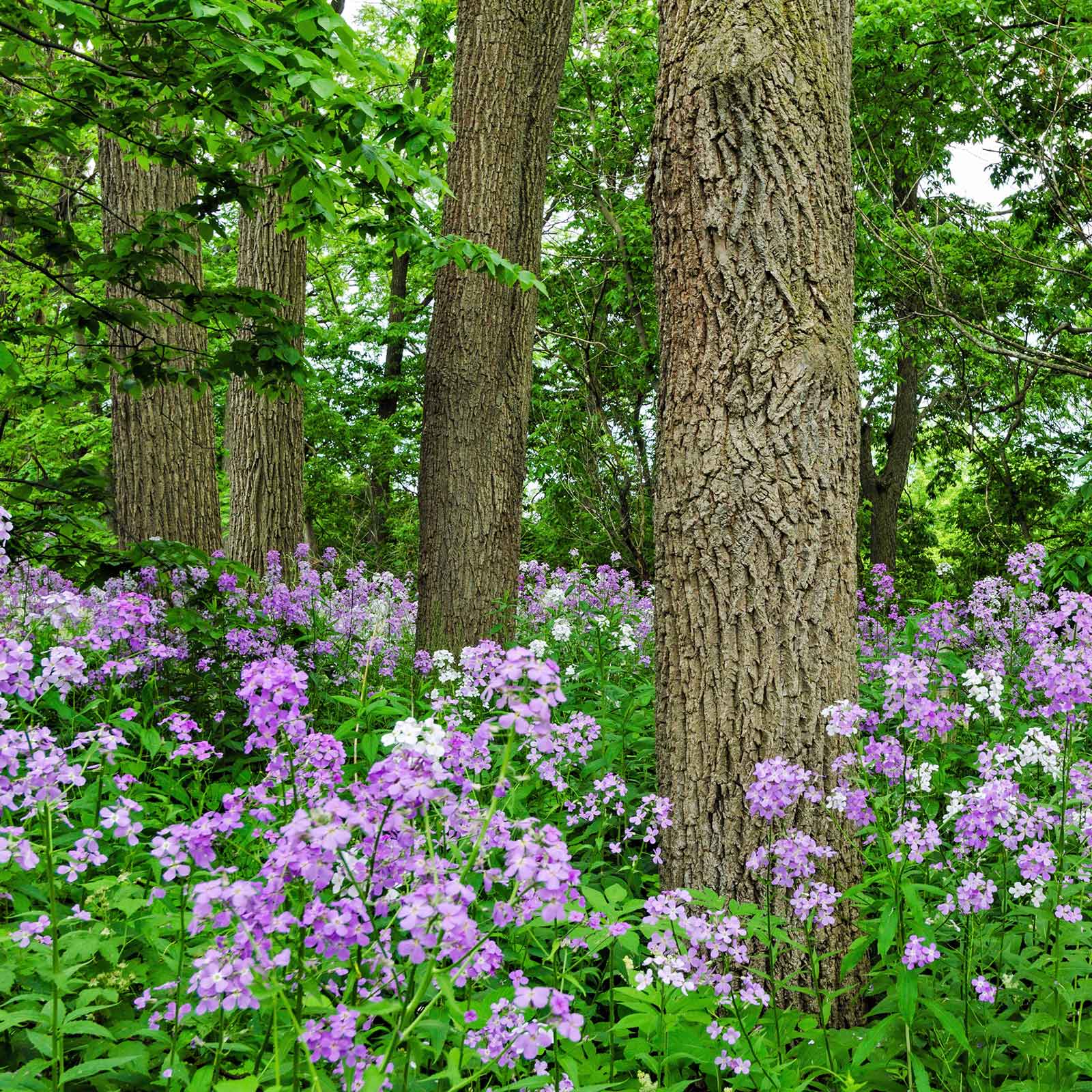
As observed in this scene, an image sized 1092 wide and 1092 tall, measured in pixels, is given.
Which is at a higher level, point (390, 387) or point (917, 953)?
point (390, 387)

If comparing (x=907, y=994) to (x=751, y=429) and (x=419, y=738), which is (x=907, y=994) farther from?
(x=751, y=429)

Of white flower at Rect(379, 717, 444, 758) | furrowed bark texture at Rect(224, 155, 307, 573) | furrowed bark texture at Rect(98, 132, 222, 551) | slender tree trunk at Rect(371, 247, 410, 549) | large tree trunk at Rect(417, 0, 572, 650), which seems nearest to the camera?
white flower at Rect(379, 717, 444, 758)

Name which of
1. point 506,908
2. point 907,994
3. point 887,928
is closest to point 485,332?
point 887,928

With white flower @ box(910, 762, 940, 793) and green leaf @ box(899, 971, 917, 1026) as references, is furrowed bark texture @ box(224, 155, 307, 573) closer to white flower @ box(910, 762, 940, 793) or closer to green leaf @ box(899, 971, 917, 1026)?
white flower @ box(910, 762, 940, 793)

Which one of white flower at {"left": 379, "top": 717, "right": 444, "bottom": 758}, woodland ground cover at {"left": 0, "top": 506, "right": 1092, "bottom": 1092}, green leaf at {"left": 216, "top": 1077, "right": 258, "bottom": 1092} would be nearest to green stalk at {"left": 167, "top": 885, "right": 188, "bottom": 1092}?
woodland ground cover at {"left": 0, "top": 506, "right": 1092, "bottom": 1092}

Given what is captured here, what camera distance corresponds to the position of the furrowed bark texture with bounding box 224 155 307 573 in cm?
673

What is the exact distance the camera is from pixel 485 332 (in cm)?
525

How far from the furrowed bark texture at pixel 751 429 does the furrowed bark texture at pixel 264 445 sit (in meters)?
4.41

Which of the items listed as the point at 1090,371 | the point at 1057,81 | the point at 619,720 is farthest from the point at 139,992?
the point at 1057,81

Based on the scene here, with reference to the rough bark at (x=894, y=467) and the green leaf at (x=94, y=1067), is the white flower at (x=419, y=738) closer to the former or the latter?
the green leaf at (x=94, y=1067)

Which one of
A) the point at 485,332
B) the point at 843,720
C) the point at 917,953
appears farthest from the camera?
the point at 485,332

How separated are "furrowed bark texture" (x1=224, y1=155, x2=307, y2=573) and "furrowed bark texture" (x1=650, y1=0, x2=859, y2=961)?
441cm

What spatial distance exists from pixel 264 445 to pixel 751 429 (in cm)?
482

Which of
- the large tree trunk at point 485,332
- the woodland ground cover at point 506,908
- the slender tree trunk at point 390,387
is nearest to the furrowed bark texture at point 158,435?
the large tree trunk at point 485,332
